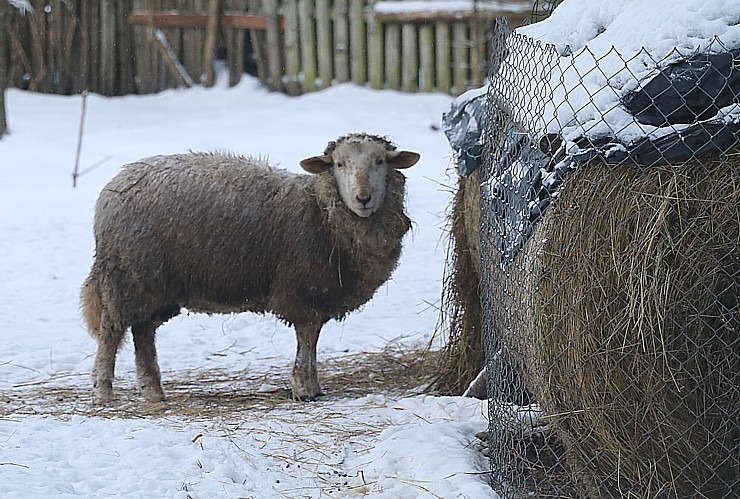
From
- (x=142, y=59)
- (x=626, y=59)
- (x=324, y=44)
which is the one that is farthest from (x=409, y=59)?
(x=626, y=59)

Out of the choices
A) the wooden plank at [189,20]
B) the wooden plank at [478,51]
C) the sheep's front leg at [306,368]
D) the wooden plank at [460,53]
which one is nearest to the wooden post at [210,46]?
the wooden plank at [189,20]

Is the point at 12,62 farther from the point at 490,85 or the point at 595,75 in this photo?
the point at 595,75

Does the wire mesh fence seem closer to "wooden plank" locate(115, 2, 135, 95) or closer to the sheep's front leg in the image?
the sheep's front leg

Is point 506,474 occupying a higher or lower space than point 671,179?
lower

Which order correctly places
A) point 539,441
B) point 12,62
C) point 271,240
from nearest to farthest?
1. point 539,441
2. point 271,240
3. point 12,62

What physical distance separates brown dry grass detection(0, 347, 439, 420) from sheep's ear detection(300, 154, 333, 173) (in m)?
1.43

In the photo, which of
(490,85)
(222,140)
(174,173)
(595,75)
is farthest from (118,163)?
(595,75)

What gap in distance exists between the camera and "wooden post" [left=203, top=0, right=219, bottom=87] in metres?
15.3

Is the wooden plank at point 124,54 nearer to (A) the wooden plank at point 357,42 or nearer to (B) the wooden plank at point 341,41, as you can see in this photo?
(B) the wooden plank at point 341,41

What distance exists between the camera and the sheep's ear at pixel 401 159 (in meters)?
6.29

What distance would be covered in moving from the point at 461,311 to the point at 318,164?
4.27 feet

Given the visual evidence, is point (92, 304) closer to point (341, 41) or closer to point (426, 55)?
point (426, 55)

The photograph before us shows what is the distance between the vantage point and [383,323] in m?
8.20

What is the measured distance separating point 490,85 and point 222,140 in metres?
8.71
